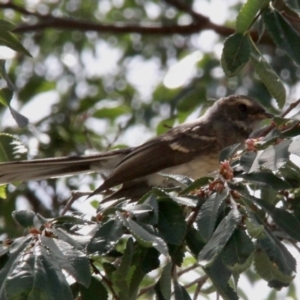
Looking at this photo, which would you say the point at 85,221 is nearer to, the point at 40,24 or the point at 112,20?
the point at 40,24

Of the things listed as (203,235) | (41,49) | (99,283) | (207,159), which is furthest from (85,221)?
(41,49)

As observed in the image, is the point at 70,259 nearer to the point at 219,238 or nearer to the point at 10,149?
the point at 219,238

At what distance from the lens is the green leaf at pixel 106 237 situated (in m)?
3.46

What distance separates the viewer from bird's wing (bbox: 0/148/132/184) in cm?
538

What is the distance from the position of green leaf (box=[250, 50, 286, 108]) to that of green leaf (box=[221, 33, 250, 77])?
20 cm

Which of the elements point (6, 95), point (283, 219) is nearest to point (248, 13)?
point (283, 219)

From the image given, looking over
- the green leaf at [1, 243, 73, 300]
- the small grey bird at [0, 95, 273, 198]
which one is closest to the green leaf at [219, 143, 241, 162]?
the green leaf at [1, 243, 73, 300]

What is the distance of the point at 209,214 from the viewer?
3.53 m

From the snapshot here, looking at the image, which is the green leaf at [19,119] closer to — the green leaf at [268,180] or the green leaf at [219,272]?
the green leaf at [268,180]

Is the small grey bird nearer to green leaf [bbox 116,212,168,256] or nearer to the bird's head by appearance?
the bird's head

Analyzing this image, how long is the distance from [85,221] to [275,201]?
157cm

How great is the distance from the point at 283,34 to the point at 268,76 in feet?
1.52

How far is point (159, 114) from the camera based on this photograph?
857 cm

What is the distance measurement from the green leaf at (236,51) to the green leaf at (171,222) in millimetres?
962
